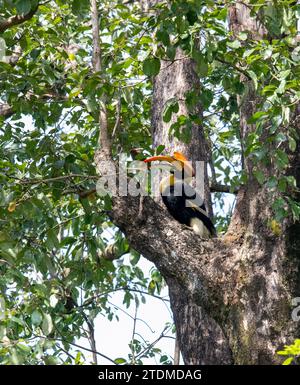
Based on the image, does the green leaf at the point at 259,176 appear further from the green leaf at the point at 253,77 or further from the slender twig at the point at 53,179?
the slender twig at the point at 53,179

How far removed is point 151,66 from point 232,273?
1104 mm

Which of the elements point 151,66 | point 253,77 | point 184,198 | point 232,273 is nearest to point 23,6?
point 151,66

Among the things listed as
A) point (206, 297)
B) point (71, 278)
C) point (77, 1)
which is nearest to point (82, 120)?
point (71, 278)

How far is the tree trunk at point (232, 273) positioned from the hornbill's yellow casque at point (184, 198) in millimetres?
608

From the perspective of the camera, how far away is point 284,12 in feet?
12.4

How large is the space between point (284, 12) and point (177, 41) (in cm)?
54

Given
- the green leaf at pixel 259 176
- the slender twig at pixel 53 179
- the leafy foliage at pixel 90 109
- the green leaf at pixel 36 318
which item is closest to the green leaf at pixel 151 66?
the leafy foliage at pixel 90 109

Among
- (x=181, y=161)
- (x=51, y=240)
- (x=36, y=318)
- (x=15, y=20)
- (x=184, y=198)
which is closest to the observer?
(x=36, y=318)

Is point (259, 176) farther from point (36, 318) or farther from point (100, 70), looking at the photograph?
point (36, 318)

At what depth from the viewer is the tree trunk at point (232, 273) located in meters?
3.51

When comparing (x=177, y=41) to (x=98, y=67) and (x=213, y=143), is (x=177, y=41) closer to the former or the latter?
(x=98, y=67)

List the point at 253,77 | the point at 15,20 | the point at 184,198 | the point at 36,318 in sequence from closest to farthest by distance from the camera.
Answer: the point at 36,318
the point at 253,77
the point at 15,20
the point at 184,198

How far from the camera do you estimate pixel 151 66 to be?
389 cm
